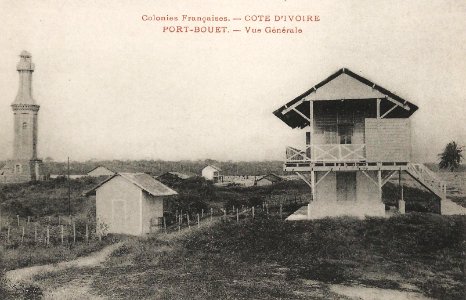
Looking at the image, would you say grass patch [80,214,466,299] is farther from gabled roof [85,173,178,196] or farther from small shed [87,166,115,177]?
small shed [87,166,115,177]

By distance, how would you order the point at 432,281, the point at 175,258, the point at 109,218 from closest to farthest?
the point at 432,281
the point at 175,258
the point at 109,218

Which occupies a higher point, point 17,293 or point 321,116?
point 321,116

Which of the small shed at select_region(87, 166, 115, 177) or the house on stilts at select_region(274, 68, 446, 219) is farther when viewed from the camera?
the small shed at select_region(87, 166, 115, 177)

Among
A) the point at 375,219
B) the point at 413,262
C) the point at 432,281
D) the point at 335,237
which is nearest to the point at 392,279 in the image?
the point at 432,281

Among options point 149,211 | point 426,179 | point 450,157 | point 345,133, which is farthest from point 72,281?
point 450,157

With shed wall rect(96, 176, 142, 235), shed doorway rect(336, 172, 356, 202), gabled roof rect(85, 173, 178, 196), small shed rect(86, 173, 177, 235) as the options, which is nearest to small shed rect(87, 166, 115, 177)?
gabled roof rect(85, 173, 178, 196)

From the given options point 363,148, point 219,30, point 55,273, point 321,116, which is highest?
point 219,30

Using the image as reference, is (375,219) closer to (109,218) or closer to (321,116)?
(321,116)
